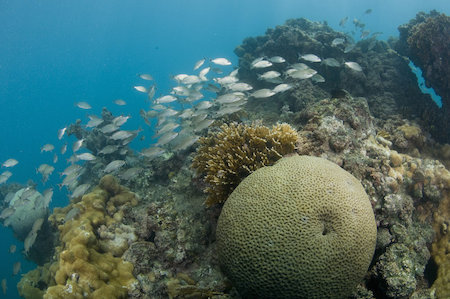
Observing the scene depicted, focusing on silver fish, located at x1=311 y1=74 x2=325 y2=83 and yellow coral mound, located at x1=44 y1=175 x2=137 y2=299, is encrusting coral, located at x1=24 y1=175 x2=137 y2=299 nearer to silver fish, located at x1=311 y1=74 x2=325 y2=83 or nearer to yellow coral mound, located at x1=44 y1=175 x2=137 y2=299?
yellow coral mound, located at x1=44 y1=175 x2=137 y2=299

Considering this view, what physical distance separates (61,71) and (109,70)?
21764mm

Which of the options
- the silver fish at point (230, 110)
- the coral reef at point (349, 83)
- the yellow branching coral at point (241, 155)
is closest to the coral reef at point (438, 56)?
the coral reef at point (349, 83)

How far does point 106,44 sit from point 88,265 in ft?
553

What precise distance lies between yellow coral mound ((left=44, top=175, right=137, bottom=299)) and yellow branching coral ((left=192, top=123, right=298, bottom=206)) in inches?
76.2

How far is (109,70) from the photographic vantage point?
130000mm

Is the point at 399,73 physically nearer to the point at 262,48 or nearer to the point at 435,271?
the point at 262,48

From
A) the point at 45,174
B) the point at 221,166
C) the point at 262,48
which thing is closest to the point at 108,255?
the point at 221,166

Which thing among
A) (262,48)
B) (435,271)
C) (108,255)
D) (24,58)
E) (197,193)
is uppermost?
(24,58)

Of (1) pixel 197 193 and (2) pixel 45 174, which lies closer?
(1) pixel 197 193

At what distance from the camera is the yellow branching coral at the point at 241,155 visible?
4125mm

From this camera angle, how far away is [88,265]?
13.0ft

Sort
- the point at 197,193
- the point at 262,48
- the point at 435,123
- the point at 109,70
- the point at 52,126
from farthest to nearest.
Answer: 1. the point at 109,70
2. the point at 52,126
3. the point at 262,48
4. the point at 435,123
5. the point at 197,193

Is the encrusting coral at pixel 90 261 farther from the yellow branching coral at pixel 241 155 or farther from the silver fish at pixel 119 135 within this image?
the silver fish at pixel 119 135

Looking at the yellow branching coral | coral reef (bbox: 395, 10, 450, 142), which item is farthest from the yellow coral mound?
coral reef (bbox: 395, 10, 450, 142)
